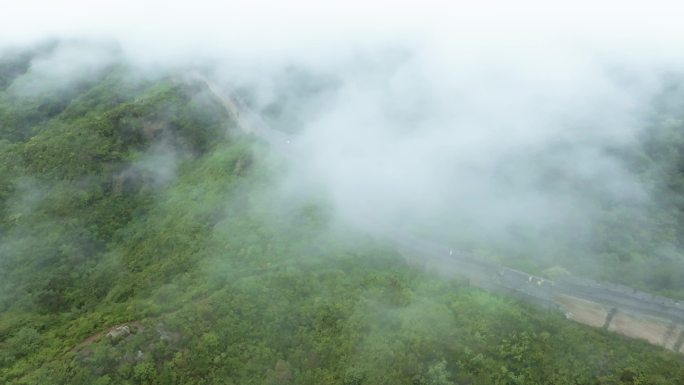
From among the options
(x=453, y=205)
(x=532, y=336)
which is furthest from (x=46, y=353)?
(x=453, y=205)

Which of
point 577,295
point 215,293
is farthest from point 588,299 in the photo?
point 215,293

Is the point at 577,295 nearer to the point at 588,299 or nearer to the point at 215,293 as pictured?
the point at 588,299

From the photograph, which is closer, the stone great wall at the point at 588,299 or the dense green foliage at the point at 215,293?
the dense green foliage at the point at 215,293

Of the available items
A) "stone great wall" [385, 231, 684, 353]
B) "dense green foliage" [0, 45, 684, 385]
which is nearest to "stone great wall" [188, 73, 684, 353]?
"stone great wall" [385, 231, 684, 353]

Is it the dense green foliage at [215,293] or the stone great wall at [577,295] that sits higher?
the stone great wall at [577,295]

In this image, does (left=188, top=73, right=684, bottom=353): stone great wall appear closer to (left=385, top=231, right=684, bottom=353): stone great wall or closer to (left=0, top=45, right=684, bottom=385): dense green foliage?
(left=385, top=231, right=684, bottom=353): stone great wall

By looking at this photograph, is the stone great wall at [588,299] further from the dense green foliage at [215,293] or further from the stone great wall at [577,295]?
the dense green foliage at [215,293]

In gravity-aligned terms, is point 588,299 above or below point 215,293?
above

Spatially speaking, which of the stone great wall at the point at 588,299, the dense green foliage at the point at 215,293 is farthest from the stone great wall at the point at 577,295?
the dense green foliage at the point at 215,293

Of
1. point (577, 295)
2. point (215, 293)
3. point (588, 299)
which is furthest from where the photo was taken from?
point (577, 295)
